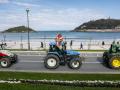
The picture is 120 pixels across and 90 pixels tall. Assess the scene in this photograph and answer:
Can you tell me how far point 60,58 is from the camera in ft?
66.1

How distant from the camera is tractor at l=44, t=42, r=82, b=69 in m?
19.9

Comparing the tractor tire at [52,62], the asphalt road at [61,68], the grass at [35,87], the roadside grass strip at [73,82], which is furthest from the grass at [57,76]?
the tractor tire at [52,62]

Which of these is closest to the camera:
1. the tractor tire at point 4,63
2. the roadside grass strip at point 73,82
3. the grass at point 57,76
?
the roadside grass strip at point 73,82

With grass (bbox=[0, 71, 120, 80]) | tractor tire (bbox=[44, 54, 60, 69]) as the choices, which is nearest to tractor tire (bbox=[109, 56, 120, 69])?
grass (bbox=[0, 71, 120, 80])

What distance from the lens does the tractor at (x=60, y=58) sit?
19.9 m

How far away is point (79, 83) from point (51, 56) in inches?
234

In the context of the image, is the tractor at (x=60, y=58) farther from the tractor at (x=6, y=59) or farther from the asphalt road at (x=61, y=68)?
the tractor at (x=6, y=59)

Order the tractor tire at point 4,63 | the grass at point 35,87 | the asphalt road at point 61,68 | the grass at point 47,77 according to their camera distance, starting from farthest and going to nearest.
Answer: the tractor tire at point 4,63, the asphalt road at point 61,68, the grass at point 47,77, the grass at point 35,87

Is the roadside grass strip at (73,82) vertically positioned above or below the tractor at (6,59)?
below

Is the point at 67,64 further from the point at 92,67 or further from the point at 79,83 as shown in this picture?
the point at 79,83

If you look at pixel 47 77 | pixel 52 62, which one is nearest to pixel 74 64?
pixel 52 62

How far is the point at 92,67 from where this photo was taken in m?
21.0

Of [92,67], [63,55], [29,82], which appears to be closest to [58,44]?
[63,55]

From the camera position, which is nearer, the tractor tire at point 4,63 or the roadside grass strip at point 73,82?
the roadside grass strip at point 73,82
